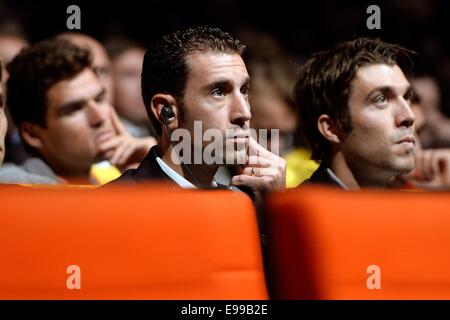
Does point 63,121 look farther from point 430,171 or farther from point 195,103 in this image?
point 430,171

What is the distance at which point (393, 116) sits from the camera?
1.31 meters

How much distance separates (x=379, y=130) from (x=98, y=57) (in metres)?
0.63

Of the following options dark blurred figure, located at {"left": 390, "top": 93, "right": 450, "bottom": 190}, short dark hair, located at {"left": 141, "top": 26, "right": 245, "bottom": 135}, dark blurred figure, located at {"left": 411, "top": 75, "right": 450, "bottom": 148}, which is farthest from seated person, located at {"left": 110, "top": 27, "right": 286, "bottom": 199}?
dark blurred figure, located at {"left": 411, "top": 75, "right": 450, "bottom": 148}

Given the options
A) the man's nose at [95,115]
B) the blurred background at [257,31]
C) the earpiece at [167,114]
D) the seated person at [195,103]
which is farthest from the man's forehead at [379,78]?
the man's nose at [95,115]

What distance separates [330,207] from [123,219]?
0.94 ft

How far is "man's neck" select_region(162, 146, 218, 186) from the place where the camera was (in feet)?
3.76

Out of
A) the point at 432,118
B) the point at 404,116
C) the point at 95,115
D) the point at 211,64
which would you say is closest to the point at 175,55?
the point at 211,64

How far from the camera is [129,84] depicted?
62.3 inches

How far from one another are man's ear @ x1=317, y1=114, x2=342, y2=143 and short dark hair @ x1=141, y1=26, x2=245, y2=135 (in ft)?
0.82

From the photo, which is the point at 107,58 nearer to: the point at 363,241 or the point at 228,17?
the point at 228,17

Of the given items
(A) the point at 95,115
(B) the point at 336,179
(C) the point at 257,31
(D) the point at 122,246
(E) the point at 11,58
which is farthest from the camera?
(C) the point at 257,31

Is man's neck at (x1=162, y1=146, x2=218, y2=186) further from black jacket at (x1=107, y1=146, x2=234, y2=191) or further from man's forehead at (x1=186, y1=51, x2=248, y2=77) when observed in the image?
man's forehead at (x1=186, y1=51, x2=248, y2=77)

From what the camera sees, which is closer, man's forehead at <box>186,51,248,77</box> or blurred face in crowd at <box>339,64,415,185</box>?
man's forehead at <box>186,51,248,77</box>

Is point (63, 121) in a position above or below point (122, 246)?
above
